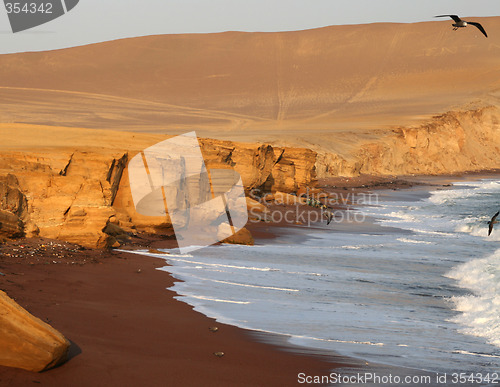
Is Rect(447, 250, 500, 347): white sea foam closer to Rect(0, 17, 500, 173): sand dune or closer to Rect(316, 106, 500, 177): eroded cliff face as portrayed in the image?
Rect(316, 106, 500, 177): eroded cliff face

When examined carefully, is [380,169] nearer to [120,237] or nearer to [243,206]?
[243,206]

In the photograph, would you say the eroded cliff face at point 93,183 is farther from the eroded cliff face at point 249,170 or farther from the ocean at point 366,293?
the ocean at point 366,293

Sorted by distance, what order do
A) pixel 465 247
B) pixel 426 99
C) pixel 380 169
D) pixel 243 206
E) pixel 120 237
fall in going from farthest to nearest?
pixel 426 99, pixel 380 169, pixel 243 206, pixel 465 247, pixel 120 237

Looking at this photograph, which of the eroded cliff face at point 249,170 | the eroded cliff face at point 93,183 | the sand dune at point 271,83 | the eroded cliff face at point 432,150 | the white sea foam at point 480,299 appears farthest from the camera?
the sand dune at point 271,83

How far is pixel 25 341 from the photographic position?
6230 millimetres

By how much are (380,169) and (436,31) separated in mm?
125429

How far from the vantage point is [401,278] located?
14766 mm

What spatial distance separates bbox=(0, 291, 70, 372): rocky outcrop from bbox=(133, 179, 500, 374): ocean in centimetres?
363

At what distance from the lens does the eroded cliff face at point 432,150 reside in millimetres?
68525

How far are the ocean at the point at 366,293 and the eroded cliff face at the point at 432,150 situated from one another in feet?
138

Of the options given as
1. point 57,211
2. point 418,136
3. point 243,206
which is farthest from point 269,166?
point 418,136

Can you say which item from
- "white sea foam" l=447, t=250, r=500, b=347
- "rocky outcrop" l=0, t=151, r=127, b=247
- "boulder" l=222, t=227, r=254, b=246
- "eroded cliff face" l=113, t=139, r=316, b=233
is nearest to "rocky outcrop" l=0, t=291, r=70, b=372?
"white sea foam" l=447, t=250, r=500, b=347

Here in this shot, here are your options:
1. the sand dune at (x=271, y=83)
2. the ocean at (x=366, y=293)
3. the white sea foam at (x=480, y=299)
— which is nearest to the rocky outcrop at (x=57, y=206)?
the ocean at (x=366, y=293)

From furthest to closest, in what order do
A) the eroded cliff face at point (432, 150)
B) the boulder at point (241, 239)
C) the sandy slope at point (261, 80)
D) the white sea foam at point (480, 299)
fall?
the sandy slope at point (261, 80), the eroded cliff face at point (432, 150), the boulder at point (241, 239), the white sea foam at point (480, 299)
